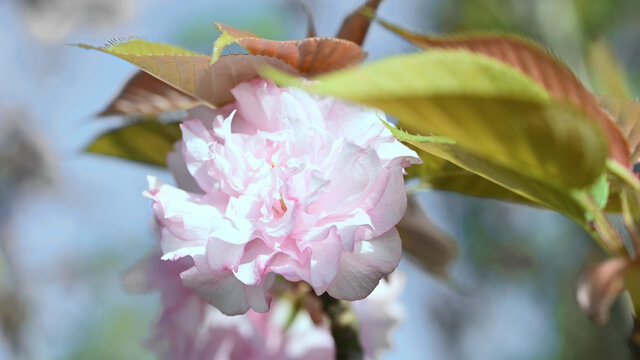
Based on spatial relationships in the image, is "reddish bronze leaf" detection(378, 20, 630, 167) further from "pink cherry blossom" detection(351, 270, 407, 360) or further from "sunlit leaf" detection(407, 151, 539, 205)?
"pink cherry blossom" detection(351, 270, 407, 360)

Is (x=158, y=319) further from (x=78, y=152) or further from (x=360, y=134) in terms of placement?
(x=360, y=134)

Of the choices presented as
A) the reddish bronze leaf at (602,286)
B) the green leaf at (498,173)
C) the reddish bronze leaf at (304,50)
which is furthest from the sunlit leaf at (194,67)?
the reddish bronze leaf at (602,286)

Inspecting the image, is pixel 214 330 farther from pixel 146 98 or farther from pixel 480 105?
pixel 480 105

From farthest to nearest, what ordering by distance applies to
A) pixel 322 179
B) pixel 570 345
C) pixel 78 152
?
pixel 570 345 < pixel 78 152 < pixel 322 179

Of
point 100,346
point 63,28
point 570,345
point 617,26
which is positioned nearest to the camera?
point 63,28

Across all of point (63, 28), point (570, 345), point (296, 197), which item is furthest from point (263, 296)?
point (570, 345)

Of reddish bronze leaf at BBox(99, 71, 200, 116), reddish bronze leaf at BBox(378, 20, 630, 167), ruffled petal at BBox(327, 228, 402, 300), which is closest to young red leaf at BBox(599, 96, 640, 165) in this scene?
reddish bronze leaf at BBox(378, 20, 630, 167)

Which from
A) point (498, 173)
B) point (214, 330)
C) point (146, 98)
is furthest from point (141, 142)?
point (498, 173)

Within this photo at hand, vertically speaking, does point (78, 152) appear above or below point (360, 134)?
below
